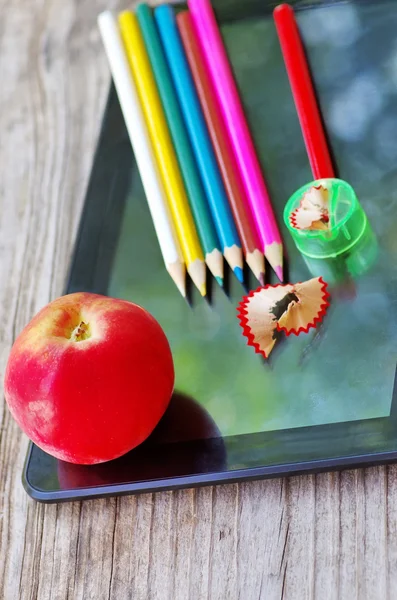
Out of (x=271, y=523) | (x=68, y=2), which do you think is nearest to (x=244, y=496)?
(x=271, y=523)

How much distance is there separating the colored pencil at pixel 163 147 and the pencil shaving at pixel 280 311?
1.6 inches

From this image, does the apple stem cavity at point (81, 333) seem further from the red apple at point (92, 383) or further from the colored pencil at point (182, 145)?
the colored pencil at point (182, 145)

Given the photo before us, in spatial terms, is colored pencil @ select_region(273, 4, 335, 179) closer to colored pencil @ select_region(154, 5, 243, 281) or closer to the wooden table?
colored pencil @ select_region(154, 5, 243, 281)

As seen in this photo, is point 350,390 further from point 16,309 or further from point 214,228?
point 16,309

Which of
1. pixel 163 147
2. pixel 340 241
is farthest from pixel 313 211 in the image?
pixel 163 147

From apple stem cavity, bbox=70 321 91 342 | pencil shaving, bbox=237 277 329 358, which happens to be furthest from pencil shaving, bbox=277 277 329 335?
apple stem cavity, bbox=70 321 91 342

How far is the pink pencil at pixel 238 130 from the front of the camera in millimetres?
534

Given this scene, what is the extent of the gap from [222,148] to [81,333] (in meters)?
0.20

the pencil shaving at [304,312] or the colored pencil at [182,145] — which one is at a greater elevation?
the colored pencil at [182,145]

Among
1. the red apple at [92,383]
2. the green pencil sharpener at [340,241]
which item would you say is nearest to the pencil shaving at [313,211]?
the green pencil sharpener at [340,241]

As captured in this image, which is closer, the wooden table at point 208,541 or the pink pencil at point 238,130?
the wooden table at point 208,541

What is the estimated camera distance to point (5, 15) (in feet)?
2.63

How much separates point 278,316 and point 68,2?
0.45 m

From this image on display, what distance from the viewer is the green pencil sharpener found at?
51 cm
